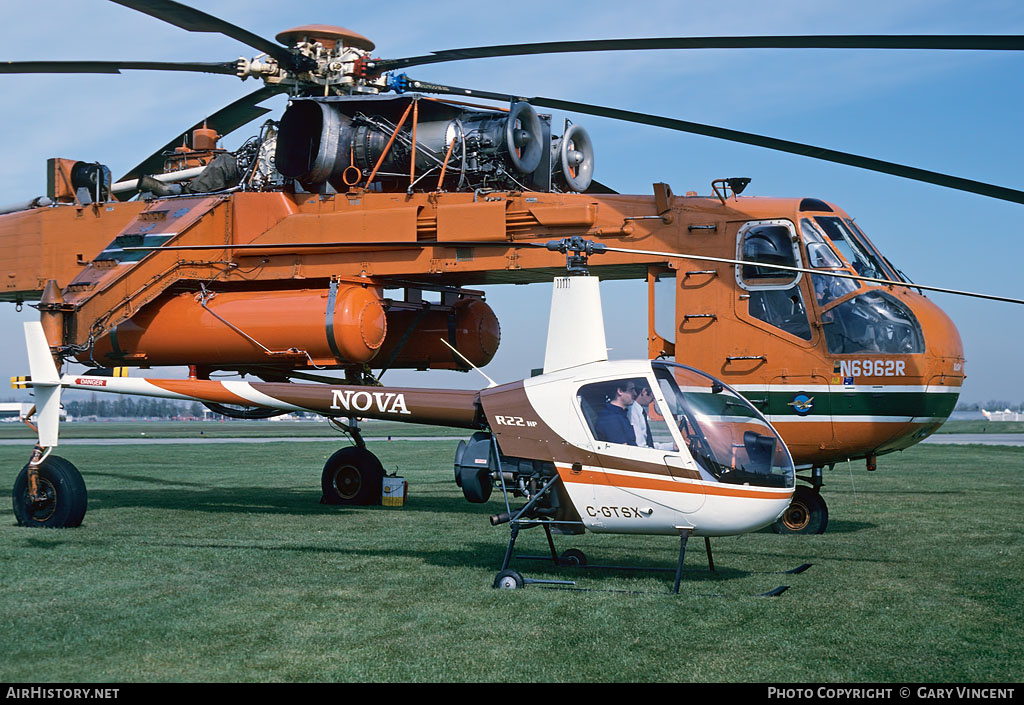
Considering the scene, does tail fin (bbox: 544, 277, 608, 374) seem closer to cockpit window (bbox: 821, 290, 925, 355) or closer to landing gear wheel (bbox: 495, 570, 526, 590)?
landing gear wheel (bbox: 495, 570, 526, 590)

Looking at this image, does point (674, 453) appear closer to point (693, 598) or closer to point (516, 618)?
point (693, 598)

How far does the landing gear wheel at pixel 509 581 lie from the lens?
8922 millimetres

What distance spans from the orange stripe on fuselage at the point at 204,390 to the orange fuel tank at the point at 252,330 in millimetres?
1852

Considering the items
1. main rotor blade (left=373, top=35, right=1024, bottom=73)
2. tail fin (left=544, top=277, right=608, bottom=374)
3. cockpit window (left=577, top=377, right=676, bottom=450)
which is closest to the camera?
main rotor blade (left=373, top=35, right=1024, bottom=73)

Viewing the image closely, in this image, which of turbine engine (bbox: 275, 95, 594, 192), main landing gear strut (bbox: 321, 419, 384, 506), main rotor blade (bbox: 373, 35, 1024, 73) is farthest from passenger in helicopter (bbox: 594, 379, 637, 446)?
main landing gear strut (bbox: 321, 419, 384, 506)

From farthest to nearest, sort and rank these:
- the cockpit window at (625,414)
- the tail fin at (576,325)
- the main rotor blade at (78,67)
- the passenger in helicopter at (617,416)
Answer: the main rotor blade at (78,67) < the tail fin at (576,325) < the passenger in helicopter at (617,416) < the cockpit window at (625,414)

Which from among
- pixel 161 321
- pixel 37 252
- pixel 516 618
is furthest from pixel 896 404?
pixel 37 252

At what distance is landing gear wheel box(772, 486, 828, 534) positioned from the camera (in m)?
12.7

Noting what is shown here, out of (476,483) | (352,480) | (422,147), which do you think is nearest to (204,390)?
(476,483)

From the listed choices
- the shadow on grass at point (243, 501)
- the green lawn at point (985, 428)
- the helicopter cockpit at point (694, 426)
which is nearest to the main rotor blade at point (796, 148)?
the helicopter cockpit at point (694, 426)

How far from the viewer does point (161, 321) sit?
14680 millimetres

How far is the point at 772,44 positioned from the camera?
826cm

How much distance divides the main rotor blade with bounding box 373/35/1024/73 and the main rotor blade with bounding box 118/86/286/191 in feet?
14.7

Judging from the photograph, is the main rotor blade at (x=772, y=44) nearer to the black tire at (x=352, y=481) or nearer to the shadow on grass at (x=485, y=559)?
the shadow on grass at (x=485, y=559)
